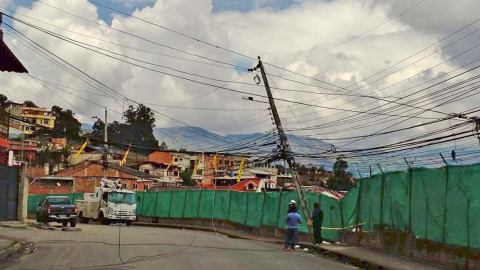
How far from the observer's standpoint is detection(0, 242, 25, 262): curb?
1611cm

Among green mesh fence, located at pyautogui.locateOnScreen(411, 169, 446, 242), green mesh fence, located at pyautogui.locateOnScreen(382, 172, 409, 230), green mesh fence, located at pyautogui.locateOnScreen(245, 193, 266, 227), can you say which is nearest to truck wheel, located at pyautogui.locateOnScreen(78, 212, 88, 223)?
green mesh fence, located at pyautogui.locateOnScreen(245, 193, 266, 227)

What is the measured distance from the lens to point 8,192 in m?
34.8

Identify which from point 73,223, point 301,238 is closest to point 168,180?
point 73,223

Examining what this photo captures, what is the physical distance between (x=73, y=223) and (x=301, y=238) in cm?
1487

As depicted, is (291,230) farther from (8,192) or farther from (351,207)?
(8,192)

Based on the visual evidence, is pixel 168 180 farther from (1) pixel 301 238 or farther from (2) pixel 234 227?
(1) pixel 301 238

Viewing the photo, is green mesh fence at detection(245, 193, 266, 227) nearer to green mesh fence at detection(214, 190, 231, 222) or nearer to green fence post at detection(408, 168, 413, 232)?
green mesh fence at detection(214, 190, 231, 222)

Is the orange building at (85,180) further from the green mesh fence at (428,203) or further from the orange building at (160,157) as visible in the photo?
the green mesh fence at (428,203)

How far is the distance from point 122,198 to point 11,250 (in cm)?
2529

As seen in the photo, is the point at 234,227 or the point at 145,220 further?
the point at 145,220

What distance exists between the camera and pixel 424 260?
1669cm

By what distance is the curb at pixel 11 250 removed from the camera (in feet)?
52.9

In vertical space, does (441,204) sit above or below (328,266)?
above

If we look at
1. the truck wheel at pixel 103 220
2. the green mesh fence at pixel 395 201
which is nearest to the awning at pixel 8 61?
the green mesh fence at pixel 395 201
